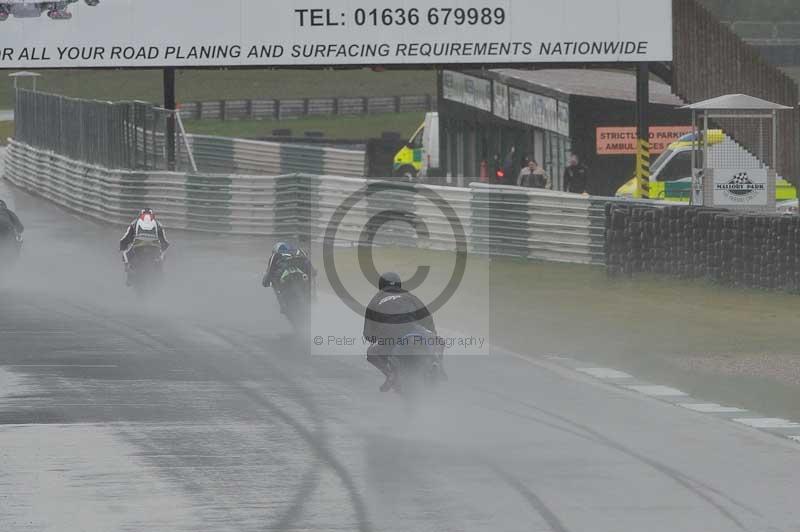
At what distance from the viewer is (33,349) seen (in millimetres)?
18578

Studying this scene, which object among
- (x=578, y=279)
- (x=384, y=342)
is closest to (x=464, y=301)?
(x=578, y=279)

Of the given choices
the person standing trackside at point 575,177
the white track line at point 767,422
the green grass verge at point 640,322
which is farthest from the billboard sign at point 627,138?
the white track line at point 767,422

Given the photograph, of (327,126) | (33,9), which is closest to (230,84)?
(327,126)

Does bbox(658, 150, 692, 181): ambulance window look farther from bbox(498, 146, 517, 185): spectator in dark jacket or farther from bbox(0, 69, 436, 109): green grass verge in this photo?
bbox(0, 69, 436, 109): green grass verge

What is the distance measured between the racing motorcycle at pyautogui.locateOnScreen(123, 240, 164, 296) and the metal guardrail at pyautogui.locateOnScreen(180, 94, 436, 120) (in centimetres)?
5620

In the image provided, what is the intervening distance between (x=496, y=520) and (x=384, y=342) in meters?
4.70

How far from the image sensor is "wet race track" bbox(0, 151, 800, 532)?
10.3 meters

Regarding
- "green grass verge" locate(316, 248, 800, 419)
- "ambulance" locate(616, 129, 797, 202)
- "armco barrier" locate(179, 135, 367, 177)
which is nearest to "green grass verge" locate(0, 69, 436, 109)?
"armco barrier" locate(179, 135, 367, 177)

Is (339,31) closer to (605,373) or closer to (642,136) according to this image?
(642,136)

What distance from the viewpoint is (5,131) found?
7206 centimetres

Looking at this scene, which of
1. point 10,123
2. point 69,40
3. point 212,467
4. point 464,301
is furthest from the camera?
point 10,123

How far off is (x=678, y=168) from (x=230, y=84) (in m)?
58.1

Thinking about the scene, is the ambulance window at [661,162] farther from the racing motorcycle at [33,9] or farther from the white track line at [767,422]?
the white track line at [767,422]

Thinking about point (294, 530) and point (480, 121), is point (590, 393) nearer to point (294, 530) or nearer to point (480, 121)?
point (294, 530)
